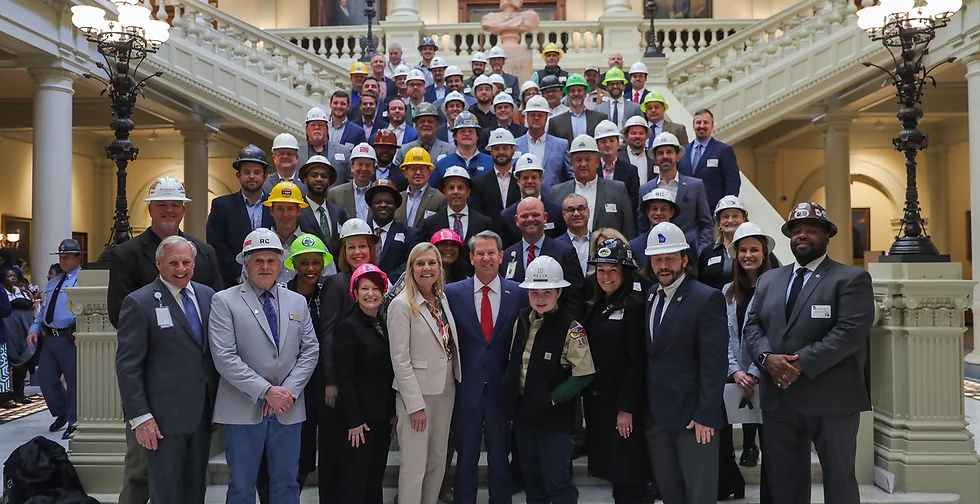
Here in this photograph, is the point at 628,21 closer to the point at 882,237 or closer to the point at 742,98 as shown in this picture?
the point at 742,98

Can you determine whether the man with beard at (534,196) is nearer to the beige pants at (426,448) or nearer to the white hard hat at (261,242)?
the beige pants at (426,448)

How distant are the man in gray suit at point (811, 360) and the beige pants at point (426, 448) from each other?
1.92 m

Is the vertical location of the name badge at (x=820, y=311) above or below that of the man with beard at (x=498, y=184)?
below

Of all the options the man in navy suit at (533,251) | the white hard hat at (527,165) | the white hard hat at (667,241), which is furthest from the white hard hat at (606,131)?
the white hard hat at (667,241)

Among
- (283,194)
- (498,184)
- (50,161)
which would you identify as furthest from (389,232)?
(50,161)

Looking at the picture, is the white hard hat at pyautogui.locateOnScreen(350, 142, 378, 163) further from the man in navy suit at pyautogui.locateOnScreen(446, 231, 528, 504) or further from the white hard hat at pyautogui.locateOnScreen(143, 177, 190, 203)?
the man in navy suit at pyautogui.locateOnScreen(446, 231, 528, 504)

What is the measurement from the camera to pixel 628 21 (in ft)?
54.9

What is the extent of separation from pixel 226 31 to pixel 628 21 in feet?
26.1

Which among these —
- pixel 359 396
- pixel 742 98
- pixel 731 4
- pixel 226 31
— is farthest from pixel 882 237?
pixel 359 396

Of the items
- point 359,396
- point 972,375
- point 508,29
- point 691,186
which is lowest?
point 972,375

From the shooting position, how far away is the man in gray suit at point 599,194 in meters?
6.81

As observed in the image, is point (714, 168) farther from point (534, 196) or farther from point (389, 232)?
point (389, 232)

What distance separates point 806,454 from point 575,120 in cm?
523

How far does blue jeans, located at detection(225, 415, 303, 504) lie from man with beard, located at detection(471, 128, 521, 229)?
2.95 meters
